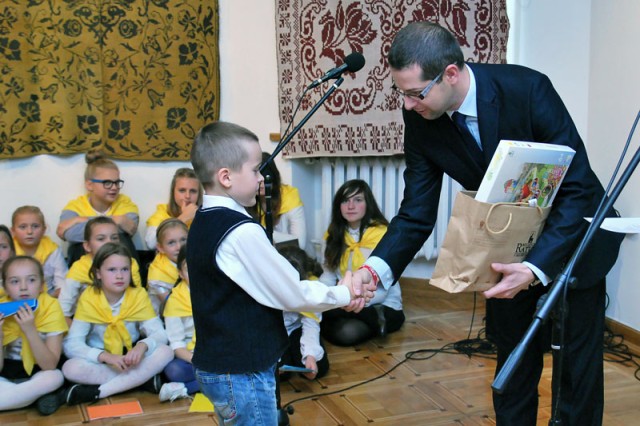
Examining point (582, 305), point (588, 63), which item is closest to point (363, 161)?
point (588, 63)

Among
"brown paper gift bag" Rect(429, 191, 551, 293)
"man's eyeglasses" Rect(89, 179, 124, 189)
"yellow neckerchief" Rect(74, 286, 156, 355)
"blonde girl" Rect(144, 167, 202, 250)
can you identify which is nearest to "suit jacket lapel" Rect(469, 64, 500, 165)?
"brown paper gift bag" Rect(429, 191, 551, 293)

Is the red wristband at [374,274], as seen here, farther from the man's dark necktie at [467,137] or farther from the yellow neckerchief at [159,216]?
the yellow neckerchief at [159,216]

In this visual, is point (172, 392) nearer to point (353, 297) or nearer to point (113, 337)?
point (113, 337)

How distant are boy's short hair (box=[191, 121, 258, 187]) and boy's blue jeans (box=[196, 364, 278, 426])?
1.58 ft

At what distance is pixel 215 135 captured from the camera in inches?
72.7

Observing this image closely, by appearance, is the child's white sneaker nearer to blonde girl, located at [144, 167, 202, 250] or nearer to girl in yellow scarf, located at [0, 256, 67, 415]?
girl in yellow scarf, located at [0, 256, 67, 415]

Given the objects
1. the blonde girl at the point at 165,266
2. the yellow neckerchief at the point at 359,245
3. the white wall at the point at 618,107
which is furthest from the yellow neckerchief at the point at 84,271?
the white wall at the point at 618,107

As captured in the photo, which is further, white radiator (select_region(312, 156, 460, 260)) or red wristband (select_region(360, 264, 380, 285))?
white radiator (select_region(312, 156, 460, 260))

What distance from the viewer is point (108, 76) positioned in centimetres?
425

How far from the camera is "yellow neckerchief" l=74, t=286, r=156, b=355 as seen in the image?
130 inches

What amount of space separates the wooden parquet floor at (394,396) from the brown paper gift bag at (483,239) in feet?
3.98

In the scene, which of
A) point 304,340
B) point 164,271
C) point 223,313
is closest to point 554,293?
point 223,313

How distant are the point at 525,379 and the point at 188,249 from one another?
0.99 meters

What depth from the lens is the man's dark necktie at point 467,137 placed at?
193 cm
